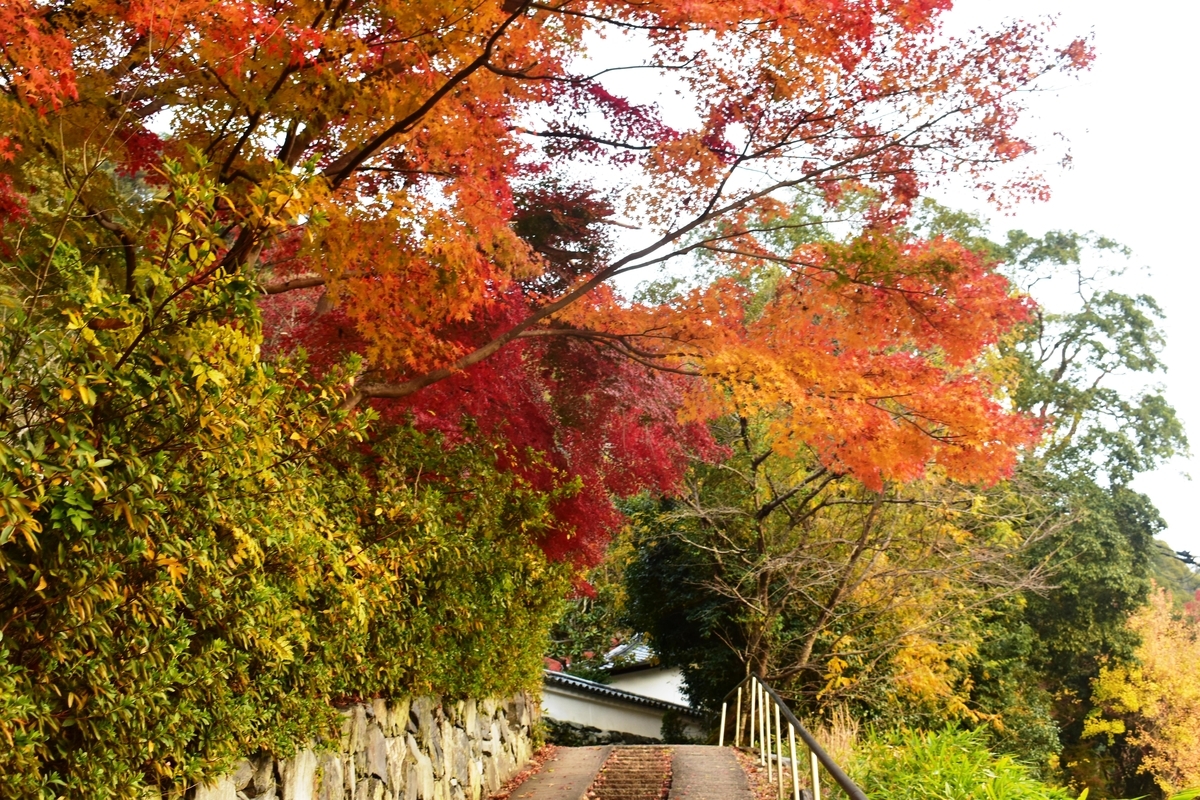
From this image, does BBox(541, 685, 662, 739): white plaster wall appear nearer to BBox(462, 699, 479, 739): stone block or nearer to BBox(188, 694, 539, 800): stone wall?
BBox(188, 694, 539, 800): stone wall

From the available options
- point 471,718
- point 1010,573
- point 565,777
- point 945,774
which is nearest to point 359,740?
point 471,718

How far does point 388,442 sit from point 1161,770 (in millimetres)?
25276

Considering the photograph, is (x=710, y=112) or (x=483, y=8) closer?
(x=483, y=8)

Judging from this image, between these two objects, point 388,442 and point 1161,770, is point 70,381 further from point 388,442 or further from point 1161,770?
point 1161,770

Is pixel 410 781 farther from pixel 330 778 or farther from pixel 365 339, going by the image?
pixel 365 339

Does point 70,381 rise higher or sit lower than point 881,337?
lower

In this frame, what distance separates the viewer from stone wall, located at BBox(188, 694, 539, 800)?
475 cm

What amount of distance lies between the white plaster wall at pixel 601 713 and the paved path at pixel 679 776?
902cm

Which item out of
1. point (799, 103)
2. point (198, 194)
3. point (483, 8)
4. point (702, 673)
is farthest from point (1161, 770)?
point (198, 194)

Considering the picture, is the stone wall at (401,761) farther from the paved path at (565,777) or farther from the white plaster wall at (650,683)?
the white plaster wall at (650,683)

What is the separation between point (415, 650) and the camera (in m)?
6.78

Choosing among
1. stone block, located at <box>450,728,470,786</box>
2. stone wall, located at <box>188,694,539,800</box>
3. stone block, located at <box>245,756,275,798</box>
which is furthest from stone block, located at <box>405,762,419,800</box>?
stone block, located at <box>245,756,275,798</box>

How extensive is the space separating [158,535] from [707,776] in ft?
23.7

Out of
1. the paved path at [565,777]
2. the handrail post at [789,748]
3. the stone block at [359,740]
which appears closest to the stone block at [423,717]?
the stone block at [359,740]
